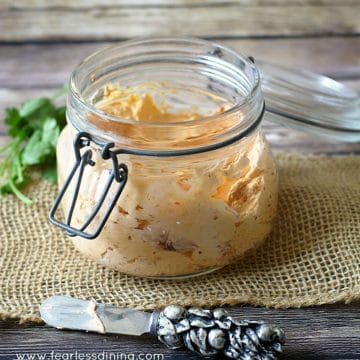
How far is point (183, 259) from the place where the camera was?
105 centimetres

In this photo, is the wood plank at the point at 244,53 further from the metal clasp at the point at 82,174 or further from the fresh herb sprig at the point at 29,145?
the metal clasp at the point at 82,174

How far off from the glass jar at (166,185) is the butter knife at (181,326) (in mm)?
89

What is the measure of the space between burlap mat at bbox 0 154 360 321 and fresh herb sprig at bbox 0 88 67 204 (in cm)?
6

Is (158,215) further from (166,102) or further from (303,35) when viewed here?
(303,35)

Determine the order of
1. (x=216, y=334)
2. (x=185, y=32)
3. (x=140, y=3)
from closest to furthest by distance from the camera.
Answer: (x=216, y=334)
(x=185, y=32)
(x=140, y=3)

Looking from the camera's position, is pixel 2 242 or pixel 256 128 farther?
pixel 2 242

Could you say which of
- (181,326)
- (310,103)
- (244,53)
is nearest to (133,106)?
(310,103)

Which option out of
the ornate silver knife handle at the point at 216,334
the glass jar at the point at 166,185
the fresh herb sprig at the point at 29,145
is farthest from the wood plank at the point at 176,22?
the ornate silver knife handle at the point at 216,334

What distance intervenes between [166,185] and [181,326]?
0.18m

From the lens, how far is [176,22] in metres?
1.94

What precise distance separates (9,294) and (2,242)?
13cm

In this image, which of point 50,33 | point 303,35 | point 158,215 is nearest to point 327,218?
point 158,215

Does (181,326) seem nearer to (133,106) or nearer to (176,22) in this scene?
(133,106)

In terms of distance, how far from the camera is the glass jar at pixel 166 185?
988 mm
